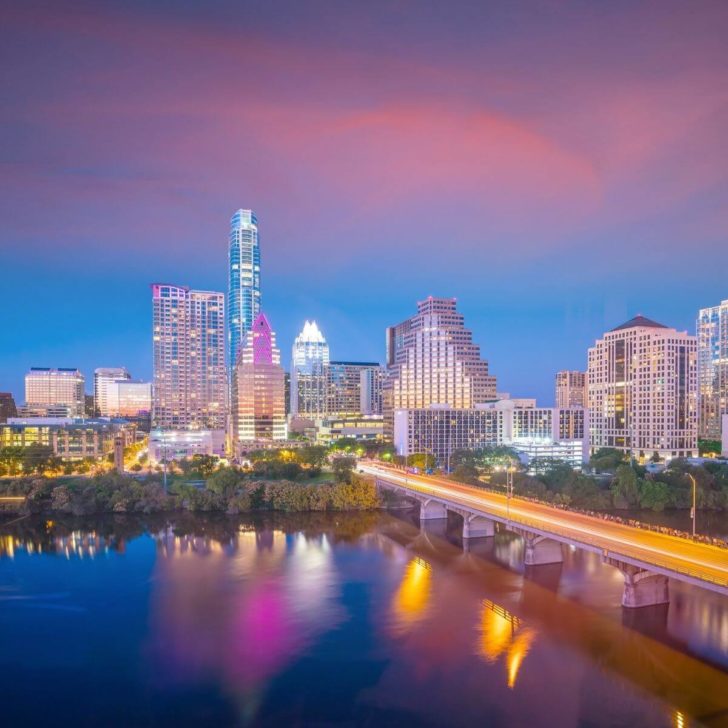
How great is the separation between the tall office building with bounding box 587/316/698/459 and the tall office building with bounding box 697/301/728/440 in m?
39.7

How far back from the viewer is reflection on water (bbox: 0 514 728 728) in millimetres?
26094

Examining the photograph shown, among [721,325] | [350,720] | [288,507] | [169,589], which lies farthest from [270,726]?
[721,325]

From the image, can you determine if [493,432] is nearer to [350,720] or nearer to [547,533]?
[547,533]

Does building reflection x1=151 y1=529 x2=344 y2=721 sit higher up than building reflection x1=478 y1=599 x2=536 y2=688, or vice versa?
building reflection x1=478 y1=599 x2=536 y2=688

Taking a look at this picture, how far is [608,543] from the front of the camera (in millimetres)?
36062

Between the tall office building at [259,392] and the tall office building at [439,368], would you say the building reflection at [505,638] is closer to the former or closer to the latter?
the tall office building at [439,368]

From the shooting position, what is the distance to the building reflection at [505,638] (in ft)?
97.9

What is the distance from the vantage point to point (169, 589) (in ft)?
137

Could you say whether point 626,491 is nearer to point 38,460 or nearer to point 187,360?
point 38,460

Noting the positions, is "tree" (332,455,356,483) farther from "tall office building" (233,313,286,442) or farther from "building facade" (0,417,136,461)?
"tall office building" (233,313,286,442)

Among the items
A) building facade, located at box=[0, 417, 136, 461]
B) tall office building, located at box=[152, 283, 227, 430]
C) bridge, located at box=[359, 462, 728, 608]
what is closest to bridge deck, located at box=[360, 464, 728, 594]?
bridge, located at box=[359, 462, 728, 608]

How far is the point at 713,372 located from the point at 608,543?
12947 cm

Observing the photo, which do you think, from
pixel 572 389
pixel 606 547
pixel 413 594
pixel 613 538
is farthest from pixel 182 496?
pixel 572 389

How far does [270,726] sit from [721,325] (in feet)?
499
